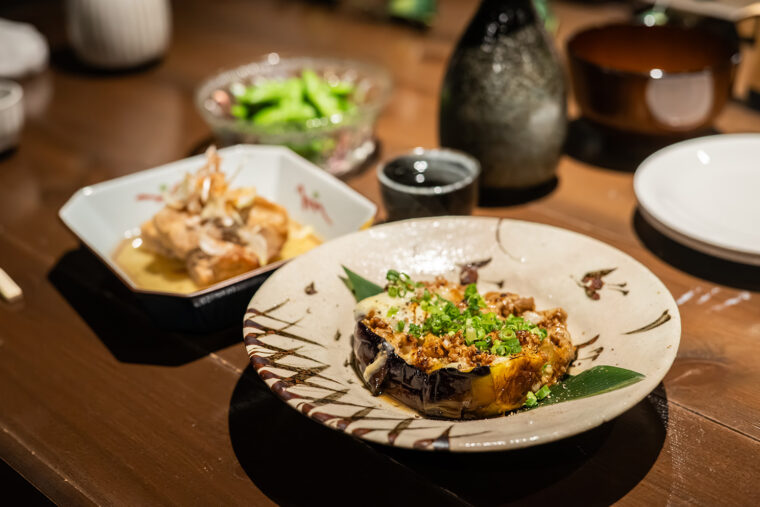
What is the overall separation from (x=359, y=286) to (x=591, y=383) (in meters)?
0.46

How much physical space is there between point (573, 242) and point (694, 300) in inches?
13.2

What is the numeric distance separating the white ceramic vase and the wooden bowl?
1654mm

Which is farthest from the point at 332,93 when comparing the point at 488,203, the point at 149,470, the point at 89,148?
the point at 149,470

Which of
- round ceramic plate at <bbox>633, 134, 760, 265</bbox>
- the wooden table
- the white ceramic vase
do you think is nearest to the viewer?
the wooden table

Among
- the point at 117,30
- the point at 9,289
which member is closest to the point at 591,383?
the point at 9,289

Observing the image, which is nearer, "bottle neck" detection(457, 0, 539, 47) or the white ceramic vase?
"bottle neck" detection(457, 0, 539, 47)

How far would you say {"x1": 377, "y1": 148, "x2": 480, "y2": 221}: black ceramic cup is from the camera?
158 cm

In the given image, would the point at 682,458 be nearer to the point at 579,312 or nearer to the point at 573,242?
the point at 579,312

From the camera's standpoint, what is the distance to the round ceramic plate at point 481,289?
96 centimetres

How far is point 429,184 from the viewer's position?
1.68 meters

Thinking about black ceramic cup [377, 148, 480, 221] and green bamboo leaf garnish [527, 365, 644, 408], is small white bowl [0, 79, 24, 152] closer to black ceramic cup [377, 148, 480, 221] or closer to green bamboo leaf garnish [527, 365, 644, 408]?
black ceramic cup [377, 148, 480, 221]

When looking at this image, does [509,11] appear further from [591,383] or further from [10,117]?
[10,117]

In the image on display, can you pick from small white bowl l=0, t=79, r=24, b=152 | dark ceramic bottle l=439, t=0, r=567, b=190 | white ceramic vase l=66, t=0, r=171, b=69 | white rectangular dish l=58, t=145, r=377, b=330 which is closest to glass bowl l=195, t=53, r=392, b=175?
white rectangular dish l=58, t=145, r=377, b=330

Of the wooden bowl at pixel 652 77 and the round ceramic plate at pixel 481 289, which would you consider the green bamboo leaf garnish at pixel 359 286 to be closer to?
the round ceramic plate at pixel 481 289
